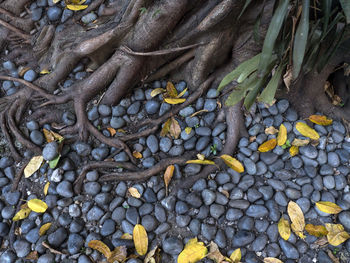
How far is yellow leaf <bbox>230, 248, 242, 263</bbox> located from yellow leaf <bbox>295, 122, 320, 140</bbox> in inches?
30.4

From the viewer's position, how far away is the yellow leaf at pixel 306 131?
6.29ft

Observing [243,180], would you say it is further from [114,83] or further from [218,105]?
[114,83]

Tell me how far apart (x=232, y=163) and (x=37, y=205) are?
110cm

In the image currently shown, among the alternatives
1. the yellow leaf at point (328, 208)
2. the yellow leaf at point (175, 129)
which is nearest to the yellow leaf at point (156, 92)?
the yellow leaf at point (175, 129)

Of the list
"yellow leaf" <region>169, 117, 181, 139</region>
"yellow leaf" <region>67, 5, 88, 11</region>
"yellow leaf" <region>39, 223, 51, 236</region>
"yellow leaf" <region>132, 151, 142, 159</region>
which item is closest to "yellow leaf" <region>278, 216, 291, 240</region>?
"yellow leaf" <region>169, 117, 181, 139</region>

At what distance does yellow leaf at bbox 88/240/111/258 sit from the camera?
5.49 ft

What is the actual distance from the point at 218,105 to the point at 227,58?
0.33 m

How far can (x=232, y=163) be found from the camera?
185 cm

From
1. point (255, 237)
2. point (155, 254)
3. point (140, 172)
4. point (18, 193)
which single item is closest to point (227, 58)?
point (140, 172)

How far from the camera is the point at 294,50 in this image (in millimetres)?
1436

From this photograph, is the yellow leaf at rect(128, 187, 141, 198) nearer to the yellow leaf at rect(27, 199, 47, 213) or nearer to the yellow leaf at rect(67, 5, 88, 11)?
the yellow leaf at rect(27, 199, 47, 213)

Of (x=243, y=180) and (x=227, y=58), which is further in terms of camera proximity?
(x=227, y=58)

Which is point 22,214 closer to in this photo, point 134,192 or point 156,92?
point 134,192

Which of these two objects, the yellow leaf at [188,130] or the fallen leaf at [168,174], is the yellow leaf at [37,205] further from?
the yellow leaf at [188,130]
